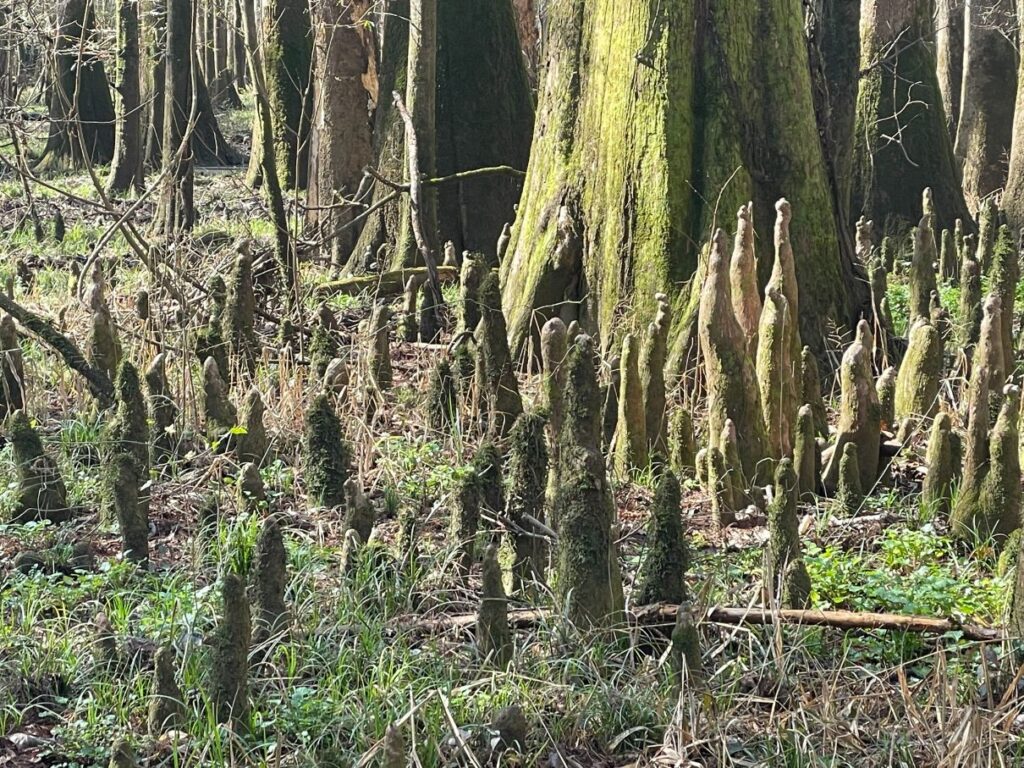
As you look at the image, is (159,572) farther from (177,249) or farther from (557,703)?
(177,249)

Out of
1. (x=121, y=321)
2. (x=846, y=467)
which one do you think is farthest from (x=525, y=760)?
(x=121, y=321)

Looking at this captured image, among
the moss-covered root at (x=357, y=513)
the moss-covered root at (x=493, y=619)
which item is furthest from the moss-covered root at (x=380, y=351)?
the moss-covered root at (x=493, y=619)

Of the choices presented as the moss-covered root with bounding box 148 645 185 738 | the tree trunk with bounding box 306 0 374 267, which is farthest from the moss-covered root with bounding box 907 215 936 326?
the moss-covered root with bounding box 148 645 185 738

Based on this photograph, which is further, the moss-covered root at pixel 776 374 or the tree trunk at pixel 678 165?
the tree trunk at pixel 678 165

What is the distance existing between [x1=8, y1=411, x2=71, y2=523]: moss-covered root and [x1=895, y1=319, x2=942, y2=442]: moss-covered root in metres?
3.62

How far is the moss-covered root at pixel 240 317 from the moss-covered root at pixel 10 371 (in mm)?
1026

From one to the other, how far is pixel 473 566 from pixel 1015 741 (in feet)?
5.99

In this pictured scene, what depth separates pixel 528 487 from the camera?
441cm

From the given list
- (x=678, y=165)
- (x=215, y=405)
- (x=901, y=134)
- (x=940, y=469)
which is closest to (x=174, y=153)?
(x=678, y=165)

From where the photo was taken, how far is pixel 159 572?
4.58 m

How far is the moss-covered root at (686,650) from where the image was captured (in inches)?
134

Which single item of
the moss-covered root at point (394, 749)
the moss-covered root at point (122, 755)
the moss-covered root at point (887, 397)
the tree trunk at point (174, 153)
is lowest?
the moss-covered root at point (122, 755)

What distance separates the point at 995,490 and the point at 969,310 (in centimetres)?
254

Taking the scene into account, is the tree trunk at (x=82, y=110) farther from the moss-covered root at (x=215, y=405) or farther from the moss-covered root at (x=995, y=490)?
the moss-covered root at (x=995, y=490)
